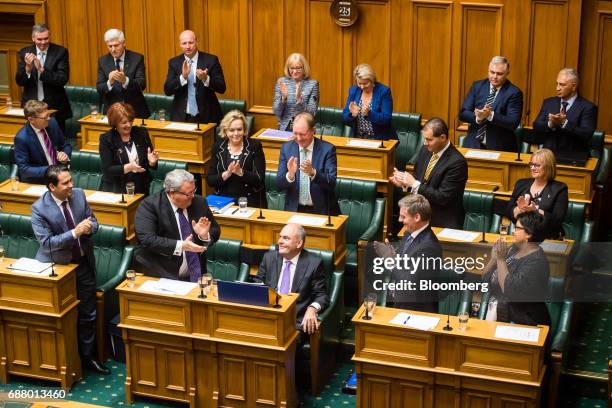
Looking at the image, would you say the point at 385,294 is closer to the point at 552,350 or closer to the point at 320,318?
the point at 320,318

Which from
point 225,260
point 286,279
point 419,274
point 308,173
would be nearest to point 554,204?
point 419,274

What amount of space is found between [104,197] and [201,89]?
194 centimetres

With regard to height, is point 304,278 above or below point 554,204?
below

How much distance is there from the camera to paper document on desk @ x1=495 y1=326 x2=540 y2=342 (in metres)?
6.27

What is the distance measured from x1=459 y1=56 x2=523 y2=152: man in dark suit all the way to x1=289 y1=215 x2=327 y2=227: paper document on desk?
185 cm

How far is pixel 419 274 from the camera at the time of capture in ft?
22.0

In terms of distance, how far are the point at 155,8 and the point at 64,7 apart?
1.12 meters

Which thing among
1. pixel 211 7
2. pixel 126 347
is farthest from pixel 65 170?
pixel 211 7

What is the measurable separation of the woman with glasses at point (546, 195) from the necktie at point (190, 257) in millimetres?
2270

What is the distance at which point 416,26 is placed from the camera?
10531 mm

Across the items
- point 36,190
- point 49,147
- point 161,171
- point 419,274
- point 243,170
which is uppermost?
point 49,147

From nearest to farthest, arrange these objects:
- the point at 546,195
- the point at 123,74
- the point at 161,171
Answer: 1. the point at 546,195
2. the point at 161,171
3. the point at 123,74

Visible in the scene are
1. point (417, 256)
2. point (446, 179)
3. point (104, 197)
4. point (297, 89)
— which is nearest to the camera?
point (417, 256)

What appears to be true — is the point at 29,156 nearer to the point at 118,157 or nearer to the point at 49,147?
the point at 49,147
